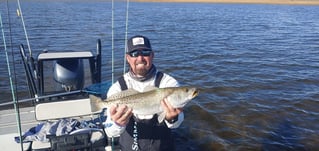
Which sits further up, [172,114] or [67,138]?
[172,114]

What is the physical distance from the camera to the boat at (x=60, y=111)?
21.1 ft

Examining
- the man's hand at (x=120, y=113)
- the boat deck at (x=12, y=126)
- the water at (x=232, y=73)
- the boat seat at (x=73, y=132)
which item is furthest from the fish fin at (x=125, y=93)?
the water at (x=232, y=73)

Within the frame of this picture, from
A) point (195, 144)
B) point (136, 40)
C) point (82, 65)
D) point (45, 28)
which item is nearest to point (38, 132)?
point (82, 65)

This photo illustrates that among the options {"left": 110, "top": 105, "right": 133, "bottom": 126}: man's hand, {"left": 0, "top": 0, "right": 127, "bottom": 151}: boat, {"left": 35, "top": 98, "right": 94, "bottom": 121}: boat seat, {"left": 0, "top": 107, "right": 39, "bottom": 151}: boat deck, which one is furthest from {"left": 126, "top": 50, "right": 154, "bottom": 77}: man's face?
{"left": 0, "top": 107, "right": 39, "bottom": 151}: boat deck

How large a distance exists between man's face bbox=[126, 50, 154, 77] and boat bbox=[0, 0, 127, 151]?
221cm

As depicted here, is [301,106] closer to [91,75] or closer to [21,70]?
[91,75]

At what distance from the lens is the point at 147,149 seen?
5.24 metres

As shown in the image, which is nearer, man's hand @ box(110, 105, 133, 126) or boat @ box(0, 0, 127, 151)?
man's hand @ box(110, 105, 133, 126)

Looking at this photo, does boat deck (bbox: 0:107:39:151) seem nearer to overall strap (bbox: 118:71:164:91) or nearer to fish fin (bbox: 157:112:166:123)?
overall strap (bbox: 118:71:164:91)

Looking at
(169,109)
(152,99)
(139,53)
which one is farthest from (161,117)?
(139,53)

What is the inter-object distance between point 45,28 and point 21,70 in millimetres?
14917

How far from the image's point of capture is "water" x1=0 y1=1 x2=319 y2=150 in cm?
1103

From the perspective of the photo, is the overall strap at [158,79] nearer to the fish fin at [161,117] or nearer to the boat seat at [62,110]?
the fish fin at [161,117]

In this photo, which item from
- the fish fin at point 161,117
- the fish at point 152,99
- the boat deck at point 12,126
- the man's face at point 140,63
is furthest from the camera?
the boat deck at point 12,126
